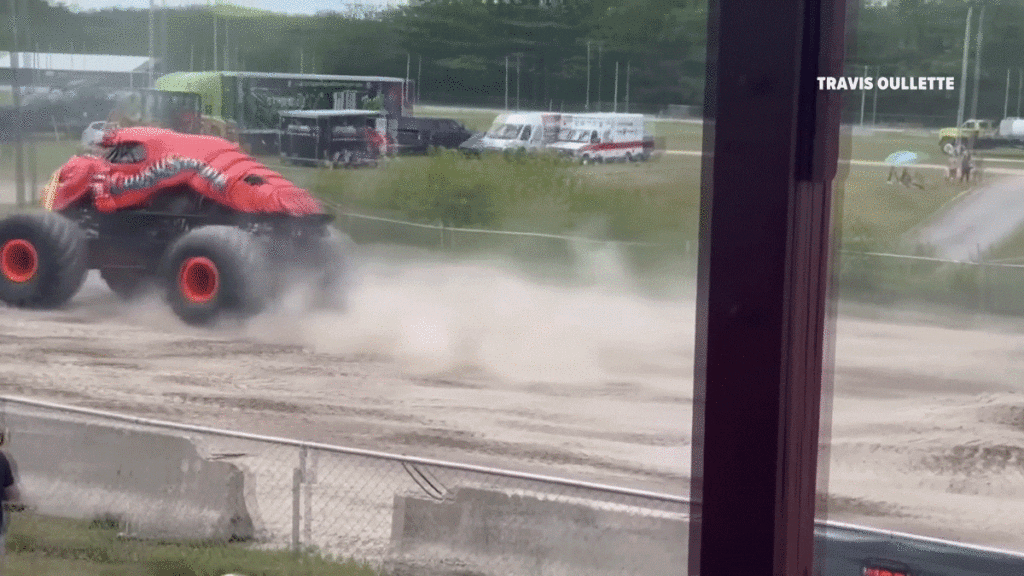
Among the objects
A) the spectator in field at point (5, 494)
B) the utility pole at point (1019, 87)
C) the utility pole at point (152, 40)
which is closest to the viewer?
the utility pole at point (1019, 87)

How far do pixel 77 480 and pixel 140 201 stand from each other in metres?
0.56

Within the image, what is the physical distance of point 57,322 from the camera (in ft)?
7.20

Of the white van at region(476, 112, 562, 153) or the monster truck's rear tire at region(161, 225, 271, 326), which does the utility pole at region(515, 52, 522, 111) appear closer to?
the white van at region(476, 112, 562, 153)

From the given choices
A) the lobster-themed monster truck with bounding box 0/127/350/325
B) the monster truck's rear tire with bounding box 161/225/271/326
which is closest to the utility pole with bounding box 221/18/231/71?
the lobster-themed monster truck with bounding box 0/127/350/325

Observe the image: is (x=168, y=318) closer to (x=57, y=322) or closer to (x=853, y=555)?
(x=57, y=322)

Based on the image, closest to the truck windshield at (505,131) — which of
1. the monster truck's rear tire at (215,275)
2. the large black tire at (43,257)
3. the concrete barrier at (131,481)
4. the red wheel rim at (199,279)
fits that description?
the monster truck's rear tire at (215,275)

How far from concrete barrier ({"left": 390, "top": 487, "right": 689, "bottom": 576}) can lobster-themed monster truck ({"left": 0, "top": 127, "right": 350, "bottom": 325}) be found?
591 mm

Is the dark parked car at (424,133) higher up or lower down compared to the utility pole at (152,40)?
lower down

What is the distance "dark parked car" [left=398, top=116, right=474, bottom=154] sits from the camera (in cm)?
190

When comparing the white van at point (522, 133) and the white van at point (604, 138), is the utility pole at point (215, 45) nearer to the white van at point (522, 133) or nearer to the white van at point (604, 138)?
the white van at point (522, 133)

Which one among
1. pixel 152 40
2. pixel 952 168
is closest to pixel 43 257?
pixel 152 40

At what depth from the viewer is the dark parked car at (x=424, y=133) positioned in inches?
74.7

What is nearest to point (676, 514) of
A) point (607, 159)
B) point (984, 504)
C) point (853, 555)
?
point (853, 555)

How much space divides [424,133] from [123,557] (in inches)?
33.9
